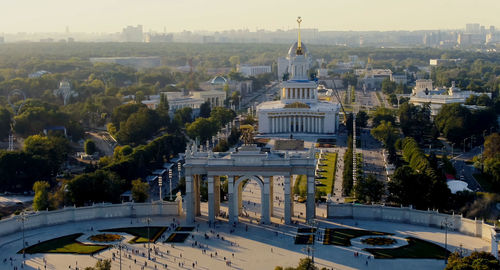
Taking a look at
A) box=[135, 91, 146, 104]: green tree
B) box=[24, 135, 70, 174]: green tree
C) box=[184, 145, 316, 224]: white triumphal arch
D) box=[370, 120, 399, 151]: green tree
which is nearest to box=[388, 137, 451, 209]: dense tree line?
box=[184, 145, 316, 224]: white triumphal arch

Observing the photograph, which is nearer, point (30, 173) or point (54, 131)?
point (30, 173)

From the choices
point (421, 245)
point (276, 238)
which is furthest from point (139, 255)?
point (421, 245)

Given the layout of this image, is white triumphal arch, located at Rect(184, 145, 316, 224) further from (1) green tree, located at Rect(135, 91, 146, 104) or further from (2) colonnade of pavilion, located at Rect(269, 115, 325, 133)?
(1) green tree, located at Rect(135, 91, 146, 104)

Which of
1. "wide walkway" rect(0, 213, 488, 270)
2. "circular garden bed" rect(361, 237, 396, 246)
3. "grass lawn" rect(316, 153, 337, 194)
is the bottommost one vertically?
"grass lawn" rect(316, 153, 337, 194)

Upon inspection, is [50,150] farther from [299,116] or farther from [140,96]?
[140,96]

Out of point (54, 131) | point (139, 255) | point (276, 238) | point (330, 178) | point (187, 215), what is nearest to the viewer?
point (139, 255)

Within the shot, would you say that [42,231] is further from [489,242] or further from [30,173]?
[489,242]

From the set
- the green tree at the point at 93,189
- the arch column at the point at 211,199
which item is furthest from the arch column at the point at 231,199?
the green tree at the point at 93,189
